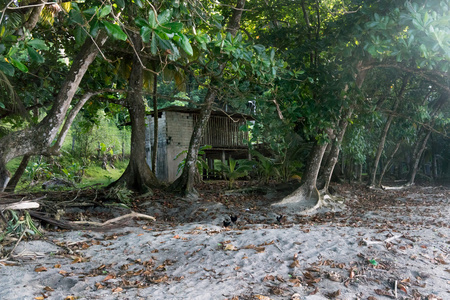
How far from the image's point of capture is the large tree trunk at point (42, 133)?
16.1 feet

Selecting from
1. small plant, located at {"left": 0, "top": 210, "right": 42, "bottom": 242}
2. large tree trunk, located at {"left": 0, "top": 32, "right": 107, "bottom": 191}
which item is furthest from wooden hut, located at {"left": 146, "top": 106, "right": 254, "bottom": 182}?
small plant, located at {"left": 0, "top": 210, "right": 42, "bottom": 242}

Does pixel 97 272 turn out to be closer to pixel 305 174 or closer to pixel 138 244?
pixel 138 244

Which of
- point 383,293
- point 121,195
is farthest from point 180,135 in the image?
point 383,293

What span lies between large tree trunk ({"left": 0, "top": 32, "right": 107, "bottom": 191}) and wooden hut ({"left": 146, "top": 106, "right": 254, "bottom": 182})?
342 inches

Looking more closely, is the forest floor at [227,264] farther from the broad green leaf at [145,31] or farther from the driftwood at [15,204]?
the broad green leaf at [145,31]

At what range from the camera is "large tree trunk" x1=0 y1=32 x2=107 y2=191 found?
4910 millimetres

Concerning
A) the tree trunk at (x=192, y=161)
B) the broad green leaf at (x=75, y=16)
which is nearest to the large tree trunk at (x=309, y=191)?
the tree trunk at (x=192, y=161)

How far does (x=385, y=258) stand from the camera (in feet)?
14.0

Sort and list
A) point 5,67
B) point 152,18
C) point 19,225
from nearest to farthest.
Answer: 1. point 152,18
2. point 5,67
3. point 19,225

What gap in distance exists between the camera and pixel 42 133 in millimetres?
5023

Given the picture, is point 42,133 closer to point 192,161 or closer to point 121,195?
point 121,195

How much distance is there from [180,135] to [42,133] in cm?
1009

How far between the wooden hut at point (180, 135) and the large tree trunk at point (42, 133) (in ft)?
28.5

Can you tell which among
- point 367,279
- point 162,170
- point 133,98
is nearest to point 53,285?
point 367,279
